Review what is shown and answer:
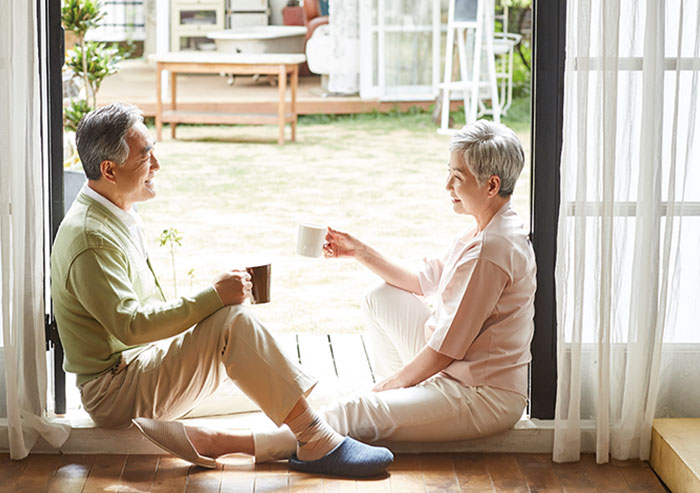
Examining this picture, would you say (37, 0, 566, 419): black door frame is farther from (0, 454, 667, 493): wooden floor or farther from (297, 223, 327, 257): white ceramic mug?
(297, 223, 327, 257): white ceramic mug

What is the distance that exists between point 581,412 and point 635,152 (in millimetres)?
739

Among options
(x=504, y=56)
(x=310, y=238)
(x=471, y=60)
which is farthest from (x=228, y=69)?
(x=310, y=238)

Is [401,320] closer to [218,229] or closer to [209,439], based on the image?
[209,439]

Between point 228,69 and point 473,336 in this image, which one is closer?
point 473,336

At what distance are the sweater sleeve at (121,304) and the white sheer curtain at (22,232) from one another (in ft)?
0.49

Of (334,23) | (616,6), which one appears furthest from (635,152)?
(334,23)

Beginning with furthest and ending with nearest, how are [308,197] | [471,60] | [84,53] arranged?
[471,60] < [308,197] < [84,53]

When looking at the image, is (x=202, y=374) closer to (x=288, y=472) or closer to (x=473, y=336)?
(x=288, y=472)

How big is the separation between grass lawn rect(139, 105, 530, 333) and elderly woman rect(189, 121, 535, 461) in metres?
1.70

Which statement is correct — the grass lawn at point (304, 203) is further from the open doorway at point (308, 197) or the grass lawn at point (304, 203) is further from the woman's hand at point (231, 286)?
the woman's hand at point (231, 286)

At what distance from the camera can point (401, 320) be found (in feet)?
9.34

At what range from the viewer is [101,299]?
238cm

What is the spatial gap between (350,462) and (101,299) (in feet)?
2.48

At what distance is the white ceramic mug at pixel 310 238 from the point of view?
2631 millimetres
